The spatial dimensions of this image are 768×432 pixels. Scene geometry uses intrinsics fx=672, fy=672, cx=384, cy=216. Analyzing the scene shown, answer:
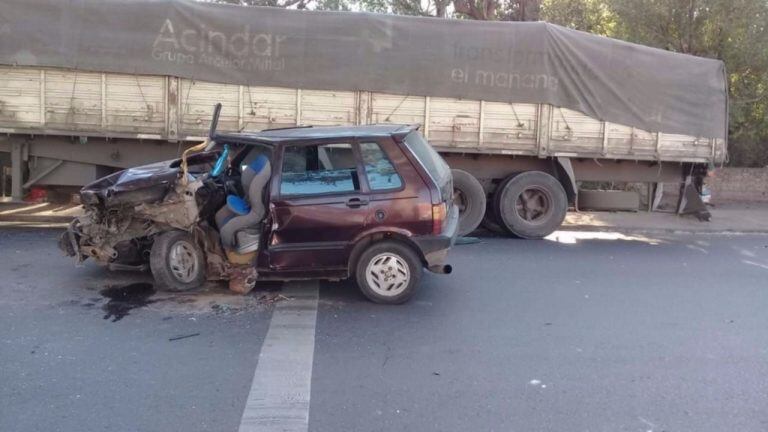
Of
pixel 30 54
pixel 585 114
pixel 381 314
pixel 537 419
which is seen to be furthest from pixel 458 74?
pixel 537 419

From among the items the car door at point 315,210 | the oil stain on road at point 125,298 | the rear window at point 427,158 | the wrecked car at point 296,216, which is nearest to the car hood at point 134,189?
the wrecked car at point 296,216

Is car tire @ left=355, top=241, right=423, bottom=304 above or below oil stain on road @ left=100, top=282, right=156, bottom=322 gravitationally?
above

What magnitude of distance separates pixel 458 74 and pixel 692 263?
4.27 m

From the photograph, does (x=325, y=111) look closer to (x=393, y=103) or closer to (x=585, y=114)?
(x=393, y=103)

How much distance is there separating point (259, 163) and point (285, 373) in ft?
7.89

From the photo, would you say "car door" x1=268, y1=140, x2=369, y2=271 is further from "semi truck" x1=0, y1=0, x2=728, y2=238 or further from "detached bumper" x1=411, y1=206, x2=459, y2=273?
"semi truck" x1=0, y1=0, x2=728, y2=238

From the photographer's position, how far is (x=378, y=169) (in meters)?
6.14

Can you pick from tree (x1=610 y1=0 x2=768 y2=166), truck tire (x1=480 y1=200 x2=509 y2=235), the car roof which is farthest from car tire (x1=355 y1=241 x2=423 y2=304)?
tree (x1=610 y1=0 x2=768 y2=166)

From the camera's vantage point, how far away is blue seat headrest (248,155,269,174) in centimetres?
630

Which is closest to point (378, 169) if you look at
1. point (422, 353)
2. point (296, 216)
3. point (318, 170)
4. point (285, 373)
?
point (318, 170)

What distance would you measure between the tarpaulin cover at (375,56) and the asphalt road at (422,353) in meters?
3.52

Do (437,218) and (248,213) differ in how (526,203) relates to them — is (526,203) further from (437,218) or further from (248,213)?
(248,213)

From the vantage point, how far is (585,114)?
34.3 feet

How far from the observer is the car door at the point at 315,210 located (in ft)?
19.9
